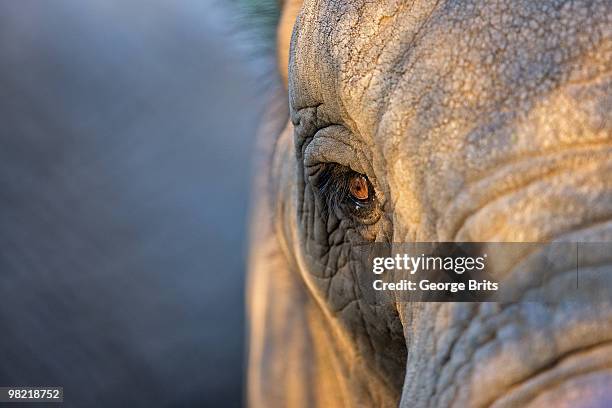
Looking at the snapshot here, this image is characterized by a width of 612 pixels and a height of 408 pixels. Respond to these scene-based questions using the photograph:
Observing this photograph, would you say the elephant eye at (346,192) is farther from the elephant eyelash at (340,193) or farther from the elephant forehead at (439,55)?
the elephant forehead at (439,55)

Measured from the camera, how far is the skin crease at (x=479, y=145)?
39.6 inches

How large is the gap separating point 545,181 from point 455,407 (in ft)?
0.89

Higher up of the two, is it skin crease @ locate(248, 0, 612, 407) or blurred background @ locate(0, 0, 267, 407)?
blurred background @ locate(0, 0, 267, 407)

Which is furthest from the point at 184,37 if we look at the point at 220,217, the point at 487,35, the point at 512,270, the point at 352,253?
the point at 512,270

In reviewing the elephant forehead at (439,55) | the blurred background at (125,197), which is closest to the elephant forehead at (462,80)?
the elephant forehead at (439,55)

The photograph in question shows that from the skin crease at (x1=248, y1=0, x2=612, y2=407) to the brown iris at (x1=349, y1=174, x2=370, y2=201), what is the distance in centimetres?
3

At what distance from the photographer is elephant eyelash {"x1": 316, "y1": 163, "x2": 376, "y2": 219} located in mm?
1488

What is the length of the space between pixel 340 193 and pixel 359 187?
0.33ft

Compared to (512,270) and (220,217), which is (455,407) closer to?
(512,270)

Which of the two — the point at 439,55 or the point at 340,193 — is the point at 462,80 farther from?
the point at 340,193

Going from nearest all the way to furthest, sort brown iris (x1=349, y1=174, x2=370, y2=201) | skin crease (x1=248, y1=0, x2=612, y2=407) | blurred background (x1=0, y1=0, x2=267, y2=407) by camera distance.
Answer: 1. skin crease (x1=248, y1=0, x2=612, y2=407)
2. brown iris (x1=349, y1=174, x2=370, y2=201)
3. blurred background (x1=0, y1=0, x2=267, y2=407)

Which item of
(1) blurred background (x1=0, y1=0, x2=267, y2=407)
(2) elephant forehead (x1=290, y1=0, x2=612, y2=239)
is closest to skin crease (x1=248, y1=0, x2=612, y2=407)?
(2) elephant forehead (x1=290, y1=0, x2=612, y2=239)

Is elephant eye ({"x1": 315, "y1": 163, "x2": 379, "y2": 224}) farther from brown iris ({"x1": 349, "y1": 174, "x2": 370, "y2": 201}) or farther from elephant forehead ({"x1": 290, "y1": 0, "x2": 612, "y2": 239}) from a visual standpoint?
elephant forehead ({"x1": 290, "y1": 0, "x2": 612, "y2": 239})

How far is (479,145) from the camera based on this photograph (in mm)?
1104
